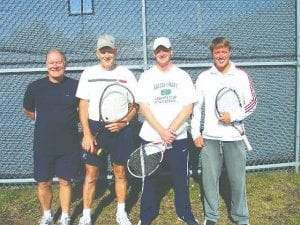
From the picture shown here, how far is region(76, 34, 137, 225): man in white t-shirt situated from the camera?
4531mm

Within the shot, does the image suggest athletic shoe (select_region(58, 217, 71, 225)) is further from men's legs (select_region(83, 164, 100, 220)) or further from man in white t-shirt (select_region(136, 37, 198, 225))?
man in white t-shirt (select_region(136, 37, 198, 225))

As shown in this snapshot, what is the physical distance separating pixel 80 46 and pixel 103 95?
1.52 m

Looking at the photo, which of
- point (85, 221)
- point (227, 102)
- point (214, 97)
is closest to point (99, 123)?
point (85, 221)

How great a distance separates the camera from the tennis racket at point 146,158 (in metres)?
4.52

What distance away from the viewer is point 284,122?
6.36 meters

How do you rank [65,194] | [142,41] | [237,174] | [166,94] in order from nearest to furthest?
[166,94] → [237,174] → [65,194] → [142,41]

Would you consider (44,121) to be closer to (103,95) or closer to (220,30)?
(103,95)

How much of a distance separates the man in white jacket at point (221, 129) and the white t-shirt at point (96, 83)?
80 centimetres

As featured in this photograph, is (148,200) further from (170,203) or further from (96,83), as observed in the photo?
(96,83)

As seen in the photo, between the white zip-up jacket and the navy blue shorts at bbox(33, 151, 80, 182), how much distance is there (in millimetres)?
1343

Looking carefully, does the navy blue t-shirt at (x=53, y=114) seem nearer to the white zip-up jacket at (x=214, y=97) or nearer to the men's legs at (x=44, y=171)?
the men's legs at (x=44, y=171)

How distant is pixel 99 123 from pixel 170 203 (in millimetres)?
1611

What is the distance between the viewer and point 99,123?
4605 mm

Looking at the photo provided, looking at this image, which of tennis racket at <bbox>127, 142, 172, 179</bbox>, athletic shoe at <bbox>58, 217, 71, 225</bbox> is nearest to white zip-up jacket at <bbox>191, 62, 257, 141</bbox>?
tennis racket at <bbox>127, 142, 172, 179</bbox>
